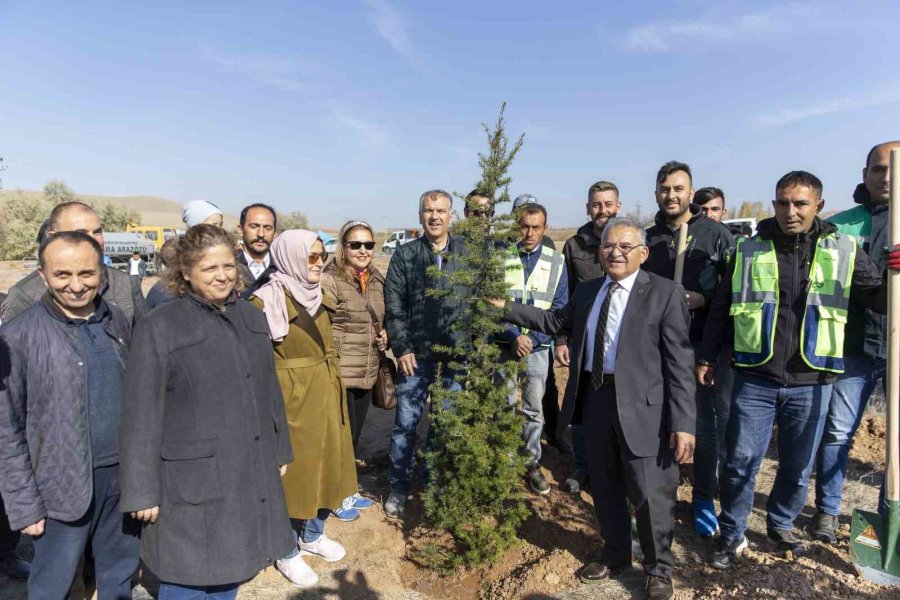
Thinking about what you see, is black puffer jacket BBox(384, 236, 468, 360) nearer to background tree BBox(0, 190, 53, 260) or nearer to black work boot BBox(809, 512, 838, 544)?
black work boot BBox(809, 512, 838, 544)

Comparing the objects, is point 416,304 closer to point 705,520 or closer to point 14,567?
point 705,520

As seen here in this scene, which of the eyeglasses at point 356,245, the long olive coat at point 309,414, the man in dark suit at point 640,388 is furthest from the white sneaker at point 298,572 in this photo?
the eyeglasses at point 356,245

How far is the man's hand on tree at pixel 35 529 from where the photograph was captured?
2514 millimetres

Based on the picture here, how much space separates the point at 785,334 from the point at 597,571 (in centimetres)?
199

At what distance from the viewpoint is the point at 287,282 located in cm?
349

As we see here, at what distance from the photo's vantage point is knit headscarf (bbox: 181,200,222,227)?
4.77m

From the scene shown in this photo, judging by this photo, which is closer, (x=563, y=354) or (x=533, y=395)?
(x=563, y=354)

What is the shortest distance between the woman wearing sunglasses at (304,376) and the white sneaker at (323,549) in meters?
0.23

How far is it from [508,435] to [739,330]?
5.56ft

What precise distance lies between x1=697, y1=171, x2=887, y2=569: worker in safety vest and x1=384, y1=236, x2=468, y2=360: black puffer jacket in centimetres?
194

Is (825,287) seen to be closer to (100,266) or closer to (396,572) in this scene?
(396,572)

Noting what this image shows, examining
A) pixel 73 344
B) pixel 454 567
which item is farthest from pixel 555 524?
pixel 73 344

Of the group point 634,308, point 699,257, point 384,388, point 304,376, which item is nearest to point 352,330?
point 384,388

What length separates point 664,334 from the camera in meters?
3.22
